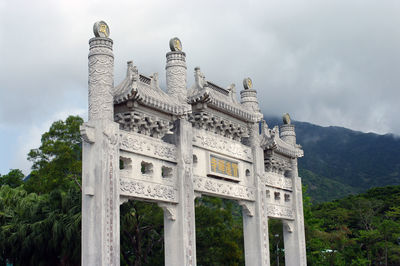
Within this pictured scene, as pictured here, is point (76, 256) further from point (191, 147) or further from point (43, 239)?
point (191, 147)

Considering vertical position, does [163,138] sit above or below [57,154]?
below

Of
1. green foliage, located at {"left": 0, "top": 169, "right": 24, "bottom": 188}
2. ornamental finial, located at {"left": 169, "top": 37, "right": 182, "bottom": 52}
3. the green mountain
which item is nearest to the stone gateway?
ornamental finial, located at {"left": 169, "top": 37, "right": 182, "bottom": 52}

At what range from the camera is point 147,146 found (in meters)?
11.4

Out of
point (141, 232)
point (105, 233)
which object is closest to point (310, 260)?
point (141, 232)

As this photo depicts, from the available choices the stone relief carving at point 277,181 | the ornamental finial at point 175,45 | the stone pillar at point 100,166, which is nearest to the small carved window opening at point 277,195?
the stone relief carving at point 277,181

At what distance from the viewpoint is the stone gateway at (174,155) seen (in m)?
10.0

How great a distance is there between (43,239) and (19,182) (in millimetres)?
13957

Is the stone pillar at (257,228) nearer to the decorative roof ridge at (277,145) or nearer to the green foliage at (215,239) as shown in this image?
the decorative roof ridge at (277,145)

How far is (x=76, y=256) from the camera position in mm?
16344

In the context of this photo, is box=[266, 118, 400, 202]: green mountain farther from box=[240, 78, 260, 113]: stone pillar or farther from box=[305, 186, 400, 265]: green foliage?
box=[240, 78, 260, 113]: stone pillar

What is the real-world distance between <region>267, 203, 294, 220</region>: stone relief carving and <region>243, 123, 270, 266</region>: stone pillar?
90 centimetres

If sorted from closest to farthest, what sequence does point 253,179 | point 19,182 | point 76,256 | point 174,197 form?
point 174,197 → point 253,179 → point 76,256 → point 19,182

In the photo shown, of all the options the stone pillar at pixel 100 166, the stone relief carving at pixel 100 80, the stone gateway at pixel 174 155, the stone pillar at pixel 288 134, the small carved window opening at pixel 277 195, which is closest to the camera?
the stone pillar at pixel 100 166

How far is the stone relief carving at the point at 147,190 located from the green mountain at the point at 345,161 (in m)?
48.3
